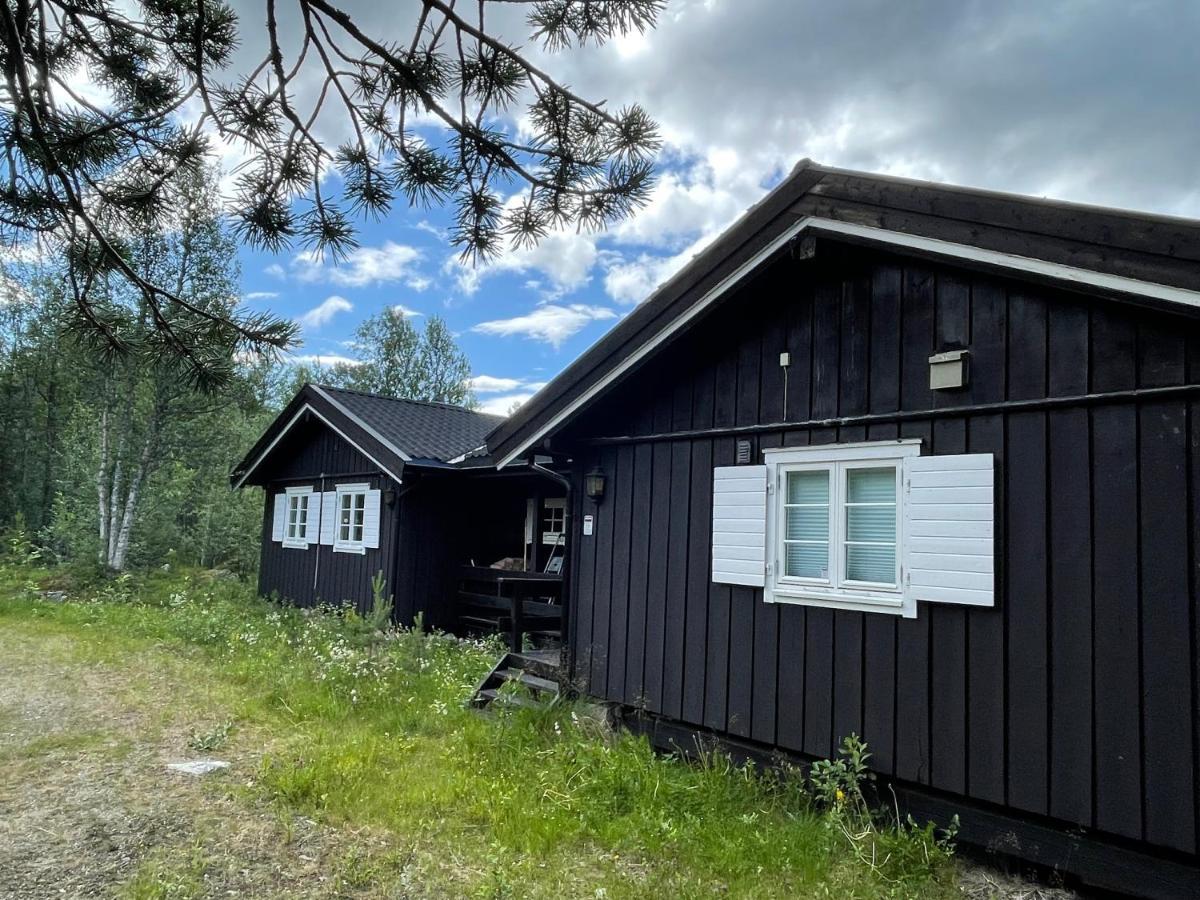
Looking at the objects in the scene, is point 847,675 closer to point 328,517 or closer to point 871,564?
point 871,564

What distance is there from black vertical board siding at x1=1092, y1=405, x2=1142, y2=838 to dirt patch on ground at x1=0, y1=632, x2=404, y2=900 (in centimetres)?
341

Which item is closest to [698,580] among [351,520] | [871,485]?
[871,485]

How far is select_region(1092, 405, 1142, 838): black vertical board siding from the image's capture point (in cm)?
344

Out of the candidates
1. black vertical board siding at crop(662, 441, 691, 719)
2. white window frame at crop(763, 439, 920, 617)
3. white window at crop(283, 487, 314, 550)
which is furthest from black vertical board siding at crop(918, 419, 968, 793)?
white window at crop(283, 487, 314, 550)

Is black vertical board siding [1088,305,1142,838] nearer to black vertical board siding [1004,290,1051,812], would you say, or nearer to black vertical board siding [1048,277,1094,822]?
black vertical board siding [1048,277,1094,822]

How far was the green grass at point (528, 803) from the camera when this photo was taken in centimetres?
356

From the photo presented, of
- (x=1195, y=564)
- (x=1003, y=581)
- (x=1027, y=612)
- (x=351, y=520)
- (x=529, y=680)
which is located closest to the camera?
(x=1195, y=564)

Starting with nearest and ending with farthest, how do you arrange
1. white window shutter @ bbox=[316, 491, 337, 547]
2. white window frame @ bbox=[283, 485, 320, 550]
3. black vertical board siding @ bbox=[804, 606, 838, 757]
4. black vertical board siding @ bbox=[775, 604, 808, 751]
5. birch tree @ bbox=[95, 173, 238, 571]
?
black vertical board siding @ bbox=[804, 606, 838, 757] < black vertical board siding @ bbox=[775, 604, 808, 751] < white window shutter @ bbox=[316, 491, 337, 547] < white window frame @ bbox=[283, 485, 320, 550] < birch tree @ bbox=[95, 173, 238, 571]

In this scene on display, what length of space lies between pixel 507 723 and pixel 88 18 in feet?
15.6

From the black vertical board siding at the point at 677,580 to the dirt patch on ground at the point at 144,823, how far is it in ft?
7.37

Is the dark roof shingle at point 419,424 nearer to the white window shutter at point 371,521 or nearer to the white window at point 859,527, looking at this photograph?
the white window shutter at point 371,521

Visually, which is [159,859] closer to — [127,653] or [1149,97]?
[127,653]

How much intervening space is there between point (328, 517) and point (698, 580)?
8496mm

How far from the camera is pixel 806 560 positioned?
4773 millimetres
